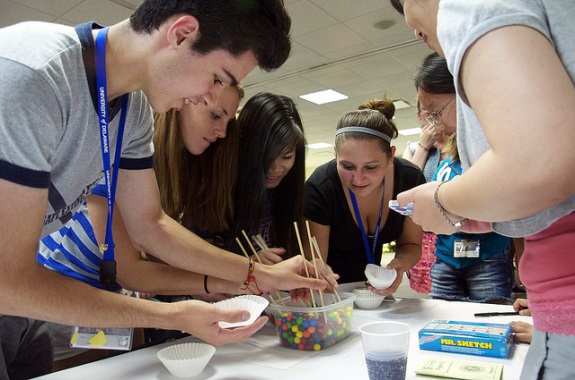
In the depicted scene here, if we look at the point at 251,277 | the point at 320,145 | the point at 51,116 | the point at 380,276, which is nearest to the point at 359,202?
the point at 380,276

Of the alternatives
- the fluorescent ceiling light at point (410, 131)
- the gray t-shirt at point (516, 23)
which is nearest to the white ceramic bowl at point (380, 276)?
the gray t-shirt at point (516, 23)

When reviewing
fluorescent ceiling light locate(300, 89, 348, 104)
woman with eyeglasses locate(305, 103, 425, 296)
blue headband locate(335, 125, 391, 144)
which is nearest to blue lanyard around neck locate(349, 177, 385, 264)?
woman with eyeglasses locate(305, 103, 425, 296)

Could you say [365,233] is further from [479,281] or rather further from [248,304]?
[248,304]

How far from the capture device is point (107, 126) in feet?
3.23

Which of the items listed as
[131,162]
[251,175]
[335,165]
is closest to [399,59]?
[335,165]

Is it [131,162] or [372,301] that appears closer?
[131,162]

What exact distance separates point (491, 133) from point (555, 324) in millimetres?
245

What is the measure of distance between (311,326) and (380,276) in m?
0.55

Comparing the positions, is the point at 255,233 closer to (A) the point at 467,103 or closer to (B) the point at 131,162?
(B) the point at 131,162

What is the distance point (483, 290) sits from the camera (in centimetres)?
192

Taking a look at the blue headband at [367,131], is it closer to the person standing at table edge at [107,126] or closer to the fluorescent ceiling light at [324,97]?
the person standing at table edge at [107,126]

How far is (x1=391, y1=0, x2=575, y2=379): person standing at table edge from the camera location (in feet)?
1.53

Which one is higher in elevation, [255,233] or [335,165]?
[335,165]

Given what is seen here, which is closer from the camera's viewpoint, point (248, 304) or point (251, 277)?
point (248, 304)
